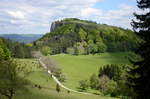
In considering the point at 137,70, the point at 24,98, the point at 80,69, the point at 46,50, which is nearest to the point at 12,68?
the point at 24,98

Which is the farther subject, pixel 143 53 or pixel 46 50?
pixel 46 50

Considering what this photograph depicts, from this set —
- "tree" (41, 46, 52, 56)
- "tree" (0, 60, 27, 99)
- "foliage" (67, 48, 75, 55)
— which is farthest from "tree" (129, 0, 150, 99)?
"foliage" (67, 48, 75, 55)

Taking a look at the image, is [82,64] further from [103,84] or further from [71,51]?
[103,84]

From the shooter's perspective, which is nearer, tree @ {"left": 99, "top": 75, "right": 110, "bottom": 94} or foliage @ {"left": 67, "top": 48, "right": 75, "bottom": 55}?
tree @ {"left": 99, "top": 75, "right": 110, "bottom": 94}

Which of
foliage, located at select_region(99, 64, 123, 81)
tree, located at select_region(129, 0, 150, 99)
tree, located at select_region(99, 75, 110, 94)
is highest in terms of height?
tree, located at select_region(129, 0, 150, 99)

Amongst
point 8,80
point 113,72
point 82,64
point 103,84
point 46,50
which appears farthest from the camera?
point 46,50

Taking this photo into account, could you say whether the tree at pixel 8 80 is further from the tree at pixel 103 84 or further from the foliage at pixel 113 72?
the foliage at pixel 113 72

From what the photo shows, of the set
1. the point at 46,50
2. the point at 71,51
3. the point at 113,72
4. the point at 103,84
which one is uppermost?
the point at 46,50

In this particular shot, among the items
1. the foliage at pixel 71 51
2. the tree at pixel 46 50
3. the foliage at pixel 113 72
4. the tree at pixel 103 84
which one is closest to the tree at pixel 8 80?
the tree at pixel 103 84

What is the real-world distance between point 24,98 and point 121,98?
42819 mm

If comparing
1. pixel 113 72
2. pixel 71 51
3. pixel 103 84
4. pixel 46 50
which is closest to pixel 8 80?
pixel 103 84

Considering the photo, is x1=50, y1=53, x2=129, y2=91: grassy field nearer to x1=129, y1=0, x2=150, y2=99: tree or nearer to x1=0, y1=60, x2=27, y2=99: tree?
x1=0, y1=60, x2=27, y2=99: tree

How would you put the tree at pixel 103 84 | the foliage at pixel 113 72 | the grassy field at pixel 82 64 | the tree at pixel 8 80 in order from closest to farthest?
the tree at pixel 8 80 < the tree at pixel 103 84 < the foliage at pixel 113 72 < the grassy field at pixel 82 64

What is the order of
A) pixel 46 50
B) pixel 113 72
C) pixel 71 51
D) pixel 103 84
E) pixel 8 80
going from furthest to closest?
pixel 71 51 < pixel 46 50 < pixel 113 72 < pixel 103 84 < pixel 8 80
